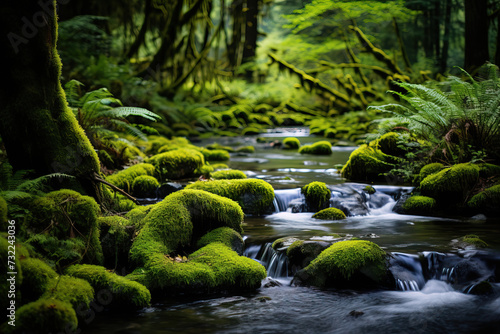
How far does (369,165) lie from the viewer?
8.76 metres

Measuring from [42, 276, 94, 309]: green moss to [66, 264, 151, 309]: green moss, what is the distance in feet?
0.39

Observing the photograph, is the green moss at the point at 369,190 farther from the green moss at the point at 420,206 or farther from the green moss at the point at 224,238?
the green moss at the point at 224,238

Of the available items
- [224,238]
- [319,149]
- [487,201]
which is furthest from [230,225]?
[319,149]

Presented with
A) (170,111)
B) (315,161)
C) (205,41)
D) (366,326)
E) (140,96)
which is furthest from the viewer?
(205,41)

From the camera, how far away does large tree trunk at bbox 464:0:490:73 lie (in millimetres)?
11445

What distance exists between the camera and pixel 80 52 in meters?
13.2

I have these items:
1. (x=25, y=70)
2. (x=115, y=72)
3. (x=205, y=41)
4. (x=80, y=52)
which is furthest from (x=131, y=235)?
(x=205, y=41)

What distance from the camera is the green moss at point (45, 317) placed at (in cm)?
302

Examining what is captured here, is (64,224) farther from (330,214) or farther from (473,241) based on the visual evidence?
(473,241)

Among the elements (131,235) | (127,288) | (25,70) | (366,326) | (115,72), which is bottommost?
(366,326)

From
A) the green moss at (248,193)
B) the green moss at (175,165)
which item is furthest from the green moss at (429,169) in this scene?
the green moss at (175,165)

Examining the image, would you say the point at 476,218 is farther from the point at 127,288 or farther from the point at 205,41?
the point at 205,41

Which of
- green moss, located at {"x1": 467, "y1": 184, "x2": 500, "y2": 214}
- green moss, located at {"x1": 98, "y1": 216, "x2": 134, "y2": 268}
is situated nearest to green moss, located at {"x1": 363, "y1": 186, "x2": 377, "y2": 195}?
green moss, located at {"x1": 467, "y1": 184, "x2": 500, "y2": 214}

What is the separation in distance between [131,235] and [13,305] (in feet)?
5.74
